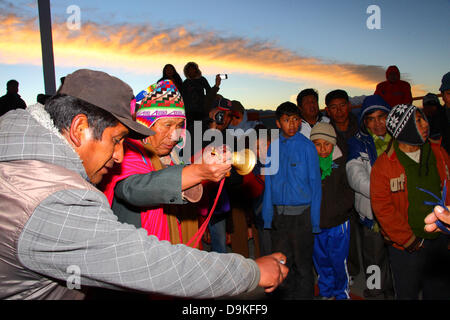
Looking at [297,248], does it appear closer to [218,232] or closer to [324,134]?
[218,232]

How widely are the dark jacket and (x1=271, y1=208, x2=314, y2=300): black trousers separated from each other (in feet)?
0.97

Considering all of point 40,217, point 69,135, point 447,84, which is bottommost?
point 40,217

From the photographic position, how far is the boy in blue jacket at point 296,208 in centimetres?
395

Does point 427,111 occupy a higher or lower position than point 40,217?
higher

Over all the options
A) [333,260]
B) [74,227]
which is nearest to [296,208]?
[333,260]

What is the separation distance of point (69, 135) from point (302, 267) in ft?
11.0

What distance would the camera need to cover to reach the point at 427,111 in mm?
5566

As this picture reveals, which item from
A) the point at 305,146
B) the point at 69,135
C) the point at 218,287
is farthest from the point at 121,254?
the point at 305,146

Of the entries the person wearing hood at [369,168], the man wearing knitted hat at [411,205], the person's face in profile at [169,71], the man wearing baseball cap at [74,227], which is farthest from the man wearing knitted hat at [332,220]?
the person's face in profile at [169,71]

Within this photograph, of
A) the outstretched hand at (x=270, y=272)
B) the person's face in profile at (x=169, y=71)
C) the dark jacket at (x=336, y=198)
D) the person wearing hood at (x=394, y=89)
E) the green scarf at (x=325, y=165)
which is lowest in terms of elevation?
the dark jacket at (x=336, y=198)

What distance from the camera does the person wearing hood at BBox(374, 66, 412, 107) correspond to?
6078 millimetres

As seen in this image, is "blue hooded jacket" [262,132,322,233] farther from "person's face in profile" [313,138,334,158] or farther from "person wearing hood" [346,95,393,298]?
"person wearing hood" [346,95,393,298]

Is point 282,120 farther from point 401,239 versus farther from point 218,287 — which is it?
point 218,287

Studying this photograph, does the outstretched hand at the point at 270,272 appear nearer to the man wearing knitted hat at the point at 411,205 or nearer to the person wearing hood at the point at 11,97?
the man wearing knitted hat at the point at 411,205
